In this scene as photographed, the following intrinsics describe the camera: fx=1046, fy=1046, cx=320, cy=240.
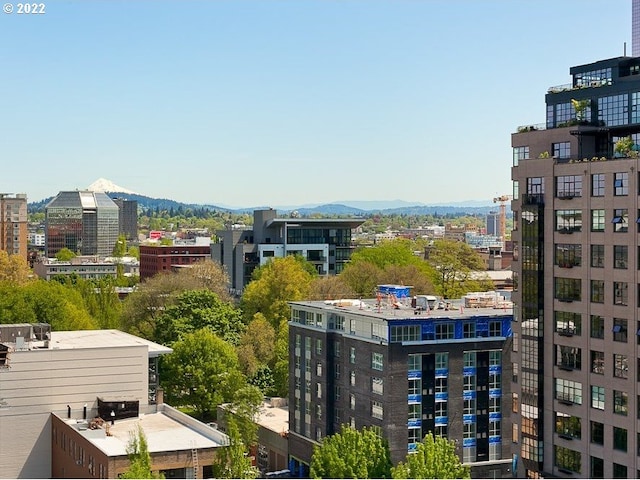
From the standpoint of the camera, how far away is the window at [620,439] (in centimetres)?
6950

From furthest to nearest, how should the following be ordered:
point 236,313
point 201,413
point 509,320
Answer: point 236,313 → point 201,413 → point 509,320

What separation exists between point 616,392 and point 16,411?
43313 millimetres

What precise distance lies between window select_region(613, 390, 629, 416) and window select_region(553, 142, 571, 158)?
18761 millimetres

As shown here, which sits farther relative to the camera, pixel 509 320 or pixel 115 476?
pixel 509 320

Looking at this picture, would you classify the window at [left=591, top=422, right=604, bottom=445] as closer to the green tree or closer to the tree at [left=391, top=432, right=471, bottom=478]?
the tree at [left=391, top=432, right=471, bottom=478]

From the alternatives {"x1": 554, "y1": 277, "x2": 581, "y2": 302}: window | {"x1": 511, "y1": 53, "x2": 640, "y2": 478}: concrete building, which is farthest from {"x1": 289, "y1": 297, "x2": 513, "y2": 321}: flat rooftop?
{"x1": 554, "y1": 277, "x2": 581, "y2": 302}: window

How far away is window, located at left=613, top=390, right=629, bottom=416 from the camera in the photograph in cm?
6950

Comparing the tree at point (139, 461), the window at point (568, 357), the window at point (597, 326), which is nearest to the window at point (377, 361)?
the window at point (568, 357)

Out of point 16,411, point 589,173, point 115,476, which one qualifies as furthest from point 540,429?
point 16,411

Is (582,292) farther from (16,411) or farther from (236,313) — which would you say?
(236,313)

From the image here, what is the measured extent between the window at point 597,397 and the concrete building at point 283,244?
103 m

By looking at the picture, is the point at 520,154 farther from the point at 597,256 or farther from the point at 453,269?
the point at 453,269

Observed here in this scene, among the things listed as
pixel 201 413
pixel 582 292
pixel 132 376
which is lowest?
pixel 201 413

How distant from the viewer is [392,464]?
247ft
